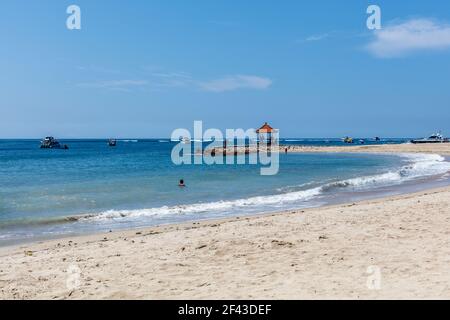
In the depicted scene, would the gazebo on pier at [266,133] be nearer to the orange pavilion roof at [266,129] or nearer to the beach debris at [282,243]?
the orange pavilion roof at [266,129]

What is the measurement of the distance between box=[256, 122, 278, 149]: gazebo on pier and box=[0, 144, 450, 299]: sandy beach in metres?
59.4

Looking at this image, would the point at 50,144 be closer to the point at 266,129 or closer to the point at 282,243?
the point at 266,129

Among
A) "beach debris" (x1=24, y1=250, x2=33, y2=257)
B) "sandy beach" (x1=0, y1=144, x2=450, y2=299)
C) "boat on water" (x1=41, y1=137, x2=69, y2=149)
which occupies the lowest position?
"beach debris" (x1=24, y1=250, x2=33, y2=257)

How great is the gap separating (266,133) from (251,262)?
7592 centimetres

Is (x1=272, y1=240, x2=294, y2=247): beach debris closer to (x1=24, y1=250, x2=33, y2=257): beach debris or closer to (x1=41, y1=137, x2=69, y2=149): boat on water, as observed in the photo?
(x1=24, y1=250, x2=33, y2=257): beach debris

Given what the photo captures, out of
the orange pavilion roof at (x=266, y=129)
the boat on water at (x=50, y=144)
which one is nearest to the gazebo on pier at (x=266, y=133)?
the orange pavilion roof at (x=266, y=129)

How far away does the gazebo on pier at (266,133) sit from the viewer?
236 ft

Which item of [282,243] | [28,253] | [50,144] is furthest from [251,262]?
[50,144]

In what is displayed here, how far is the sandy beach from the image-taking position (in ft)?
21.9

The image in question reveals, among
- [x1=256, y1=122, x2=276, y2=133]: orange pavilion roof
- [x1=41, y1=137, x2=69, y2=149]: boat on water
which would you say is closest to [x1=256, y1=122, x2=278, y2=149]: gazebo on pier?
[x1=256, y1=122, x2=276, y2=133]: orange pavilion roof
